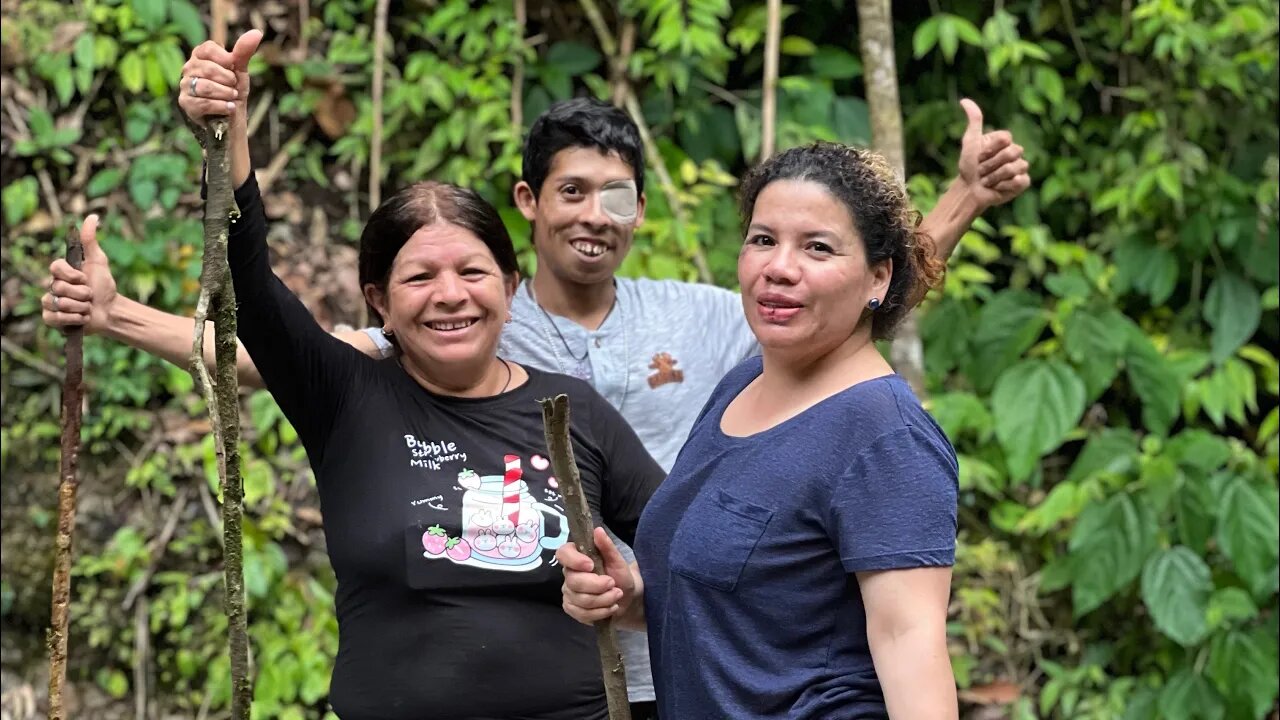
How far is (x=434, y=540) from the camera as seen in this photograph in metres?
1.95

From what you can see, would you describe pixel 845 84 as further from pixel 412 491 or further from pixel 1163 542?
pixel 412 491

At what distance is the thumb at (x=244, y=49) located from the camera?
166 cm

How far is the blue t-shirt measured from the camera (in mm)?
1508

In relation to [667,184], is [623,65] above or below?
above

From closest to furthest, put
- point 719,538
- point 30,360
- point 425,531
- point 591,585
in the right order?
point 719,538 → point 591,585 → point 425,531 → point 30,360

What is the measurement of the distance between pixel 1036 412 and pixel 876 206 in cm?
275

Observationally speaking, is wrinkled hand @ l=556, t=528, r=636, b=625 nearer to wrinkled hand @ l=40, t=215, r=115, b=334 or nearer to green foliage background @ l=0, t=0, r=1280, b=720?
wrinkled hand @ l=40, t=215, r=115, b=334

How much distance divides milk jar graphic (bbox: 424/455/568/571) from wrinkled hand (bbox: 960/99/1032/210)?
913mm

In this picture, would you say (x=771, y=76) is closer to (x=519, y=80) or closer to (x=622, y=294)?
(x=519, y=80)

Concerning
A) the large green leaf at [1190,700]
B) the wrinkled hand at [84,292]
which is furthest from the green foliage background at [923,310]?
the wrinkled hand at [84,292]

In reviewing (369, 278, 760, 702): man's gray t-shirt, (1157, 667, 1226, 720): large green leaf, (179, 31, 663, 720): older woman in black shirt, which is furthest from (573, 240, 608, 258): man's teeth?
(1157, 667, 1226, 720): large green leaf

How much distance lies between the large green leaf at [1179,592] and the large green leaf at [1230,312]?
0.76 m

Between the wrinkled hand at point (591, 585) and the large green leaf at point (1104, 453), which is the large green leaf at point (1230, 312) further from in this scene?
the wrinkled hand at point (591, 585)

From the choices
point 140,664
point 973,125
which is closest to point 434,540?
point 973,125
